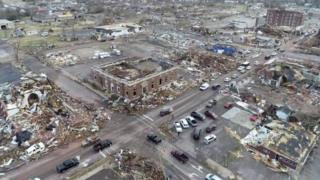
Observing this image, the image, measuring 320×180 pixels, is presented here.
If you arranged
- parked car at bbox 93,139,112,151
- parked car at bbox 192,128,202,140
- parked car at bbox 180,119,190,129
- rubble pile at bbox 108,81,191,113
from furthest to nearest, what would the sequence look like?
rubble pile at bbox 108,81,191,113
parked car at bbox 180,119,190,129
parked car at bbox 192,128,202,140
parked car at bbox 93,139,112,151

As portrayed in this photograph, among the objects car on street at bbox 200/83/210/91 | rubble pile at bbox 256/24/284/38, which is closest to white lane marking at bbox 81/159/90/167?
car on street at bbox 200/83/210/91

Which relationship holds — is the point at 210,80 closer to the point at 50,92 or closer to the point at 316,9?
the point at 50,92

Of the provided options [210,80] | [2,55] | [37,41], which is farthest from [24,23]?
[210,80]

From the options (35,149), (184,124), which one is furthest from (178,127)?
(35,149)

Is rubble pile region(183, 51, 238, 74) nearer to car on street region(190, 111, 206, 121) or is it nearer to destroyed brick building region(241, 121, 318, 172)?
car on street region(190, 111, 206, 121)

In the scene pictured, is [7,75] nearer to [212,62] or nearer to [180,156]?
[180,156]

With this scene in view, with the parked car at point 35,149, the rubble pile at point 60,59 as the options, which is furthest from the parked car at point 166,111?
the rubble pile at point 60,59
